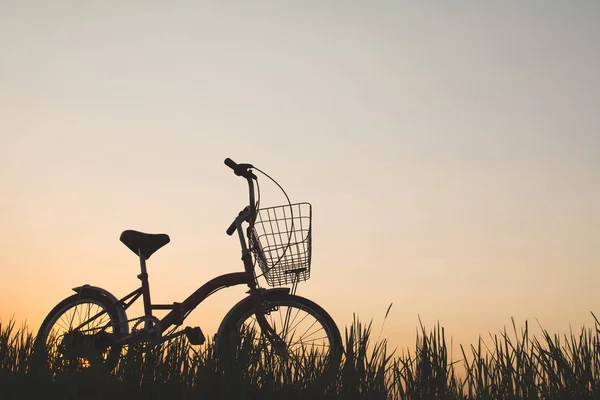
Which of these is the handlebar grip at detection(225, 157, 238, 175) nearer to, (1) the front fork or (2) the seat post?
(1) the front fork

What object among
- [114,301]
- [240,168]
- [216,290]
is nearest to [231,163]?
[240,168]

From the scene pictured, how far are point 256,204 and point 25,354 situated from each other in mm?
2011

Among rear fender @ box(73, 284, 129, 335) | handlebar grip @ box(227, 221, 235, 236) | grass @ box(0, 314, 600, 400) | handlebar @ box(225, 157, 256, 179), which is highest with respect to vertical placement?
handlebar @ box(225, 157, 256, 179)

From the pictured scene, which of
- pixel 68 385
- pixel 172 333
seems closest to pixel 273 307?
pixel 172 333

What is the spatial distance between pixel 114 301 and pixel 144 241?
0.64 m

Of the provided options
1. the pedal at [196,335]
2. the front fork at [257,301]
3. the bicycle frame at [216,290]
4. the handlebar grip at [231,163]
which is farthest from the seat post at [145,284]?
the handlebar grip at [231,163]

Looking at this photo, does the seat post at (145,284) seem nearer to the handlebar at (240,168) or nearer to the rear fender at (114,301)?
the rear fender at (114,301)

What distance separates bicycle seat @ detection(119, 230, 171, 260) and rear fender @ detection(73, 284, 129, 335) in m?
0.49

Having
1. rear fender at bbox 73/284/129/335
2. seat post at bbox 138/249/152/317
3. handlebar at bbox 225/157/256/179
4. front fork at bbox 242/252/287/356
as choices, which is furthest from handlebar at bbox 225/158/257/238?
rear fender at bbox 73/284/129/335

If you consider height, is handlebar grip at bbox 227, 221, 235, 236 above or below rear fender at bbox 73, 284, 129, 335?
above

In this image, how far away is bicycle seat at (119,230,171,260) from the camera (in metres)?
6.07

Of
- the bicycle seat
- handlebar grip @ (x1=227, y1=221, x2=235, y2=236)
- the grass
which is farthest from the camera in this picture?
the bicycle seat

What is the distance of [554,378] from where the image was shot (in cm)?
385

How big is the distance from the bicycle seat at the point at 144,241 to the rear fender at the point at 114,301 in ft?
1.61
